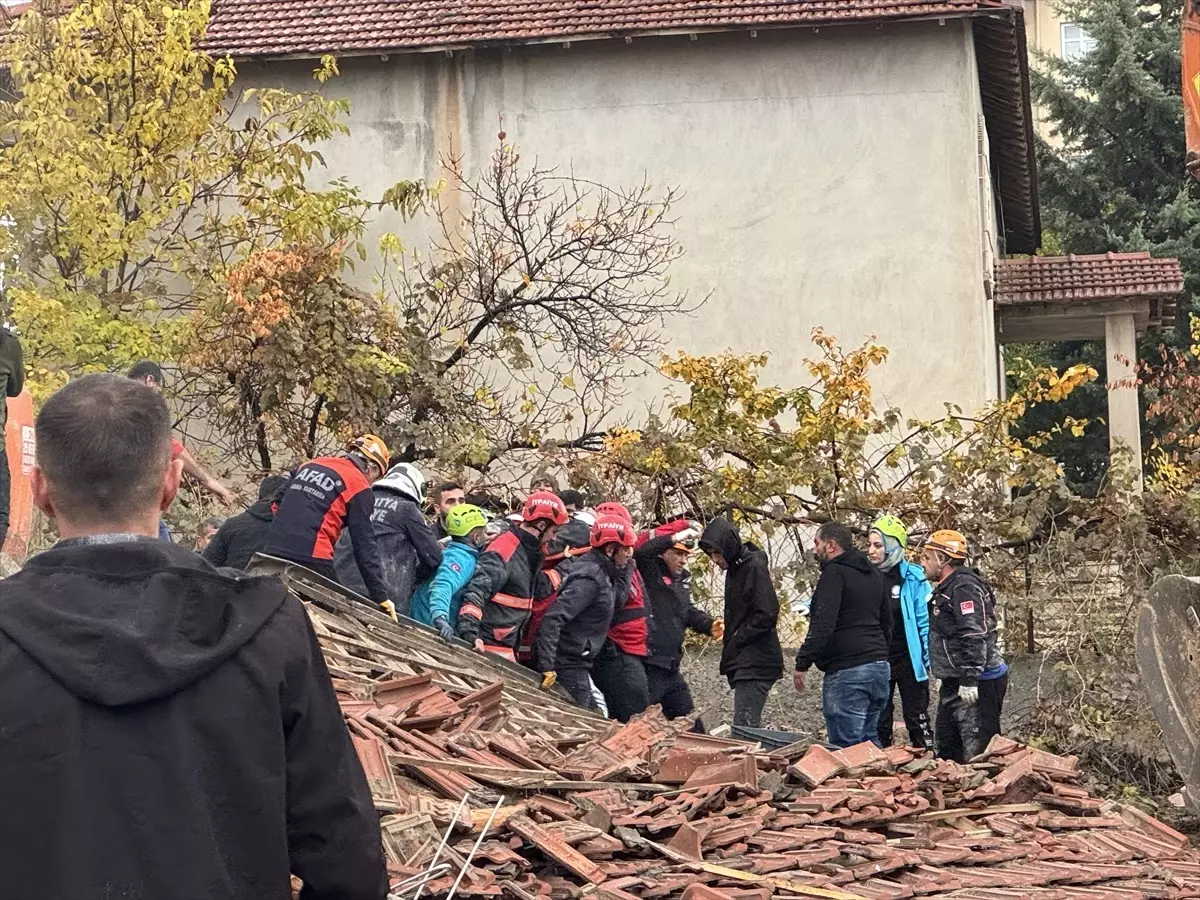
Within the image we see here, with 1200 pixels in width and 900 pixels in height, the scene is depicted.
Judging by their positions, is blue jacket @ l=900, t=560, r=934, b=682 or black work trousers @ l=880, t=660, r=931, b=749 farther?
black work trousers @ l=880, t=660, r=931, b=749

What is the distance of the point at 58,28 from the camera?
59.3ft

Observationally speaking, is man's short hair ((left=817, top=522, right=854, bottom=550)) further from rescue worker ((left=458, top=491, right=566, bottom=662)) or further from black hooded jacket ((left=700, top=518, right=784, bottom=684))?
A: rescue worker ((left=458, top=491, right=566, bottom=662))

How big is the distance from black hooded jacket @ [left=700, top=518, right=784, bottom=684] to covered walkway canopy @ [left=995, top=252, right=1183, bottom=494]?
1417 centimetres

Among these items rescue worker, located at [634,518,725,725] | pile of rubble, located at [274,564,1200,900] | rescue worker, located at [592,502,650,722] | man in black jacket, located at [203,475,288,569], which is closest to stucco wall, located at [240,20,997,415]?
→ rescue worker, located at [634,518,725,725]

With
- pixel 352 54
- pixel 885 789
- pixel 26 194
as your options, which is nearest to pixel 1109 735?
pixel 885 789

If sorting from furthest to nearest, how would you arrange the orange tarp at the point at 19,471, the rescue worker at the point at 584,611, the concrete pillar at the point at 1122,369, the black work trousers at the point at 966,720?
the concrete pillar at the point at 1122,369 → the orange tarp at the point at 19,471 → the black work trousers at the point at 966,720 → the rescue worker at the point at 584,611

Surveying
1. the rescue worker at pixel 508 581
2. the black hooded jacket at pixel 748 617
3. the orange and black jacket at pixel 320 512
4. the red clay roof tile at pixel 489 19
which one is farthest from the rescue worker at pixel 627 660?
the red clay roof tile at pixel 489 19

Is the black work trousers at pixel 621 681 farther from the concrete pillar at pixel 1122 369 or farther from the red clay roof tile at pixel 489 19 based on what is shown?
the concrete pillar at pixel 1122 369

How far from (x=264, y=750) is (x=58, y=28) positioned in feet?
55.8

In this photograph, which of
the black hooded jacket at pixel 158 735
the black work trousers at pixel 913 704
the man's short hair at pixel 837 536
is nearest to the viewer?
the black hooded jacket at pixel 158 735

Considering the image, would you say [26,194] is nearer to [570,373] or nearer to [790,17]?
[570,373]

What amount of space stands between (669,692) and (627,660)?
72cm

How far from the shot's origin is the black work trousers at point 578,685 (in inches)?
442

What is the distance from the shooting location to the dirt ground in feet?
47.7
